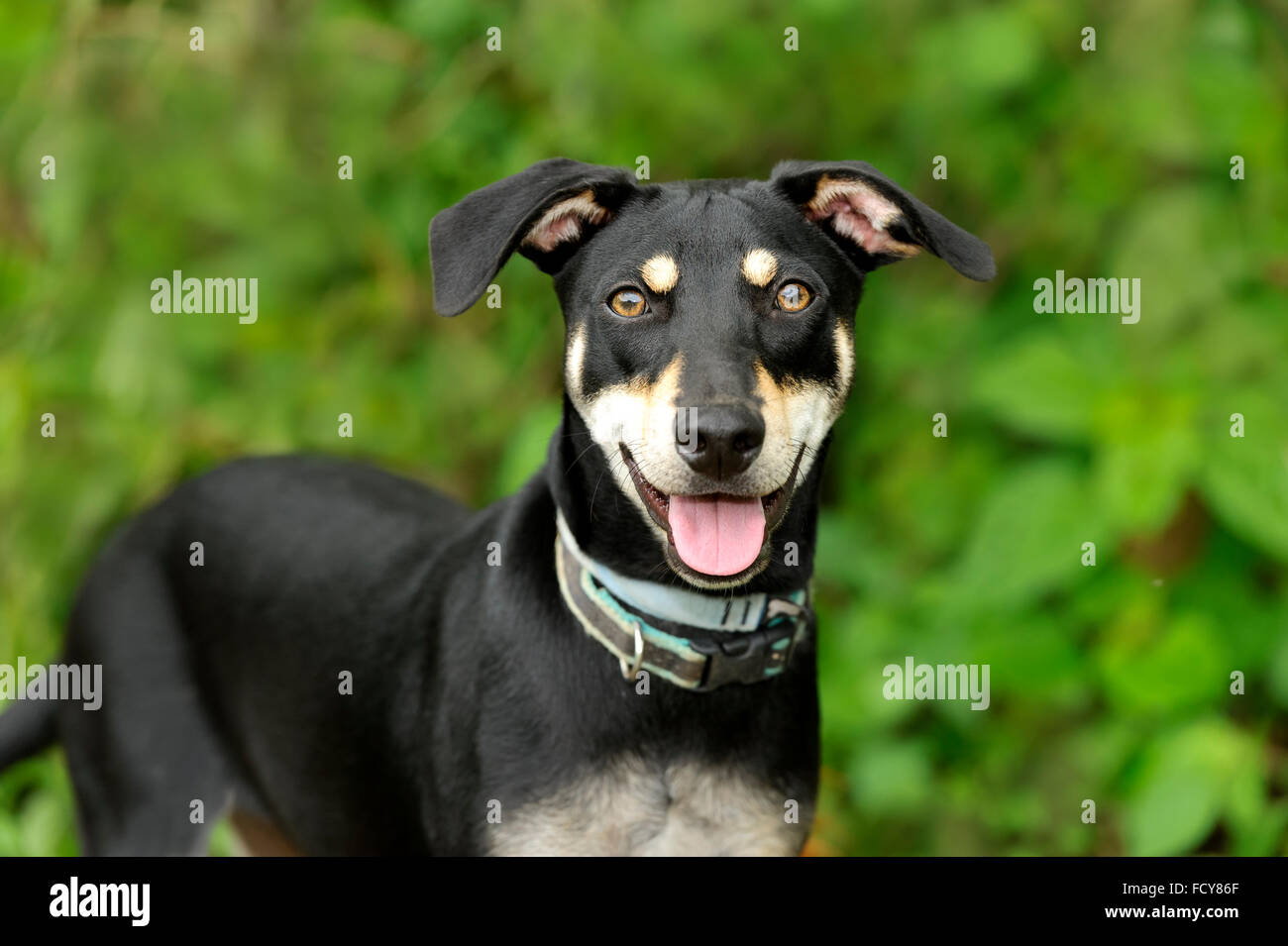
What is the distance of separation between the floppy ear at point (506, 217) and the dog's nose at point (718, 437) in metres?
0.50

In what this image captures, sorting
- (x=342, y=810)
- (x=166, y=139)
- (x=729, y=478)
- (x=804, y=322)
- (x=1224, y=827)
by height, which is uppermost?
(x=166, y=139)

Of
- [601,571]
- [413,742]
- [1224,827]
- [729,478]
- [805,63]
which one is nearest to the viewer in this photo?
[729,478]

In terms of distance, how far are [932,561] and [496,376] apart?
1.88 metres

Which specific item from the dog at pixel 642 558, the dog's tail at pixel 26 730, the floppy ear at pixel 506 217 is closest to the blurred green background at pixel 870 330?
the dog's tail at pixel 26 730

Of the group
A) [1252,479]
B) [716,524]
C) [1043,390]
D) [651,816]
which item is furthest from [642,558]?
[1252,479]

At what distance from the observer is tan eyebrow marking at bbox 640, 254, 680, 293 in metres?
2.87

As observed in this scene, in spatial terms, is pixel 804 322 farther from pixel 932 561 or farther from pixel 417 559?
pixel 932 561

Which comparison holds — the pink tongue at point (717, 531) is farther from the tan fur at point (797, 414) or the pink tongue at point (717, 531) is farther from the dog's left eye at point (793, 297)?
the dog's left eye at point (793, 297)

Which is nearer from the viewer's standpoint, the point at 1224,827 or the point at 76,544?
the point at 1224,827

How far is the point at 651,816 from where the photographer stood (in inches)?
114

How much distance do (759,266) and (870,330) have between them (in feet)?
8.88

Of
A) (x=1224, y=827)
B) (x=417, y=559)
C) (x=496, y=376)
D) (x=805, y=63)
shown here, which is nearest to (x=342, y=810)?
(x=417, y=559)

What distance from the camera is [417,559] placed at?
11.8 ft

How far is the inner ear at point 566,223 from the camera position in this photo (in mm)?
3025
